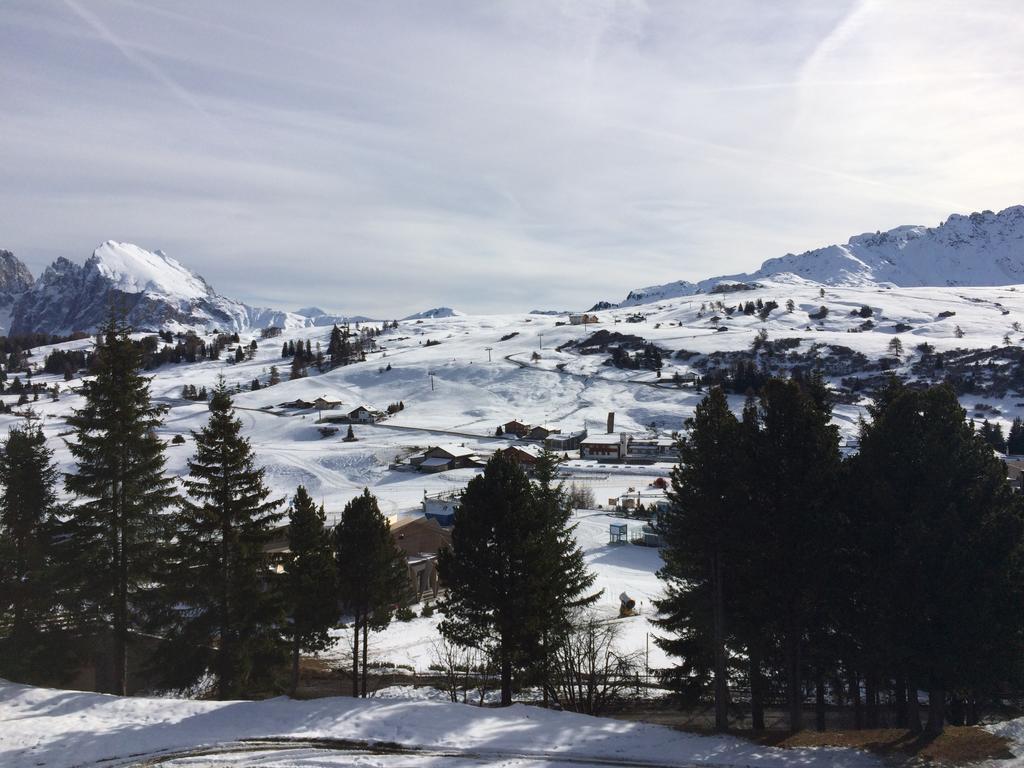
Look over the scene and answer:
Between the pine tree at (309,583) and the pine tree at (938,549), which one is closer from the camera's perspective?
the pine tree at (938,549)

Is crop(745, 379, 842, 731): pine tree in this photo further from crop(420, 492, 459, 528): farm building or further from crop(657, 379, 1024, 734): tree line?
crop(420, 492, 459, 528): farm building

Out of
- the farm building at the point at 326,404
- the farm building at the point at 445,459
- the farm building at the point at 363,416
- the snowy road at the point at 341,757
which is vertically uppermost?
the farm building at the point at 326,404

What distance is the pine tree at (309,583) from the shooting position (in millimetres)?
20984

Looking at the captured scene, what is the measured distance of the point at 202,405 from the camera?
12225 cm

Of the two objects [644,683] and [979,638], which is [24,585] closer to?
[644,683]

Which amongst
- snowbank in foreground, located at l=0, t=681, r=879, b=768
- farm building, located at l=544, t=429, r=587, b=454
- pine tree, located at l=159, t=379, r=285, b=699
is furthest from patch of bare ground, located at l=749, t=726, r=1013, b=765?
farm building, located at l=544, t=429, r=587, b=454

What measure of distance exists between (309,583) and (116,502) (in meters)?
5.89

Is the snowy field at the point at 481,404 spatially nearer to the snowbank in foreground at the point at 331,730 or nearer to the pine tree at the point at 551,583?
the pine tree at the point at 551,583

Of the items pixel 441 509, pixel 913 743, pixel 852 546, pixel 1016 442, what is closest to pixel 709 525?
pixel 852 546

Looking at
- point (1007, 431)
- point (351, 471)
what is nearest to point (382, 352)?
point (351, 471)

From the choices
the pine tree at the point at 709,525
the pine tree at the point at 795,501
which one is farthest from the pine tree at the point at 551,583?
the pine tree at the point at 795,501

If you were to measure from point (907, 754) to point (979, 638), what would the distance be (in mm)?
2830

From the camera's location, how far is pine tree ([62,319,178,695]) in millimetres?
18422

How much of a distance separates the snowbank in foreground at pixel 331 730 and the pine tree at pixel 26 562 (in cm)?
317
